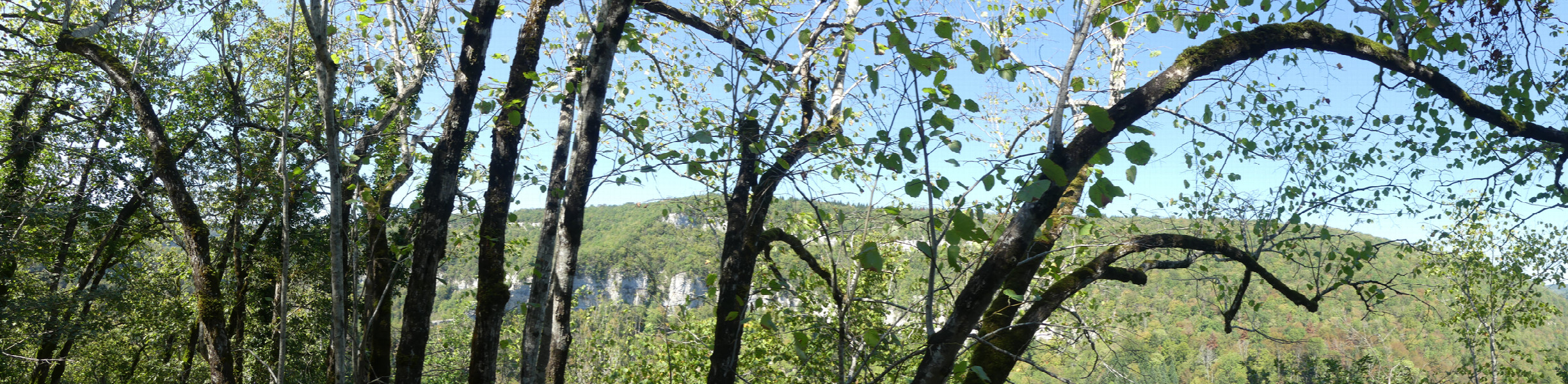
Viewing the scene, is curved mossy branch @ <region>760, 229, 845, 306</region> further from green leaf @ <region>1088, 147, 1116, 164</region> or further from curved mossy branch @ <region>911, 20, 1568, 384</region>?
green leaf @ <region>1088, 147, 1116, 164</region>

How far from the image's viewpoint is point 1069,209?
400 cm

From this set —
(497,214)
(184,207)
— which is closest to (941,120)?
(497,214)

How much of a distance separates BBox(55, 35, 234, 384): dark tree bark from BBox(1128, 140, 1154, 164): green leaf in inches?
283

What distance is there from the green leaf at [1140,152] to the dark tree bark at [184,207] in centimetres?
719

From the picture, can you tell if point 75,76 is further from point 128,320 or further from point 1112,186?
point 1112,186

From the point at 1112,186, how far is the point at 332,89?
2.60 meters

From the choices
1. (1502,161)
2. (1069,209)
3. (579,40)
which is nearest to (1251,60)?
(1069,209)

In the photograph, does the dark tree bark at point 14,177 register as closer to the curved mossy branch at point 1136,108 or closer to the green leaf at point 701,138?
the green leaf at point 701,138

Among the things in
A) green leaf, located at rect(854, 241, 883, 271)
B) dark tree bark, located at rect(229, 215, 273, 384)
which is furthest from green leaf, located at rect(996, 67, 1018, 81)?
dark tree bark, located at rect(229, 215, 273, 384)

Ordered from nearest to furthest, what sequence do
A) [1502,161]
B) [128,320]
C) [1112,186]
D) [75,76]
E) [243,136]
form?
[1112,186] → [1502,161] → [75,76] → [243,136] → [128,320]

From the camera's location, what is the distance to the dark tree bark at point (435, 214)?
3.13m

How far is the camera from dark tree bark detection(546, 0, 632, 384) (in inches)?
124

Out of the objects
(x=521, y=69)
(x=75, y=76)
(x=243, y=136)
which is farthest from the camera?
(x=243, y=136)

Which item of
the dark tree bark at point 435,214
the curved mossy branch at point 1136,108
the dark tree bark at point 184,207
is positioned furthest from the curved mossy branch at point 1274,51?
the dark tree bark at point 184,207
